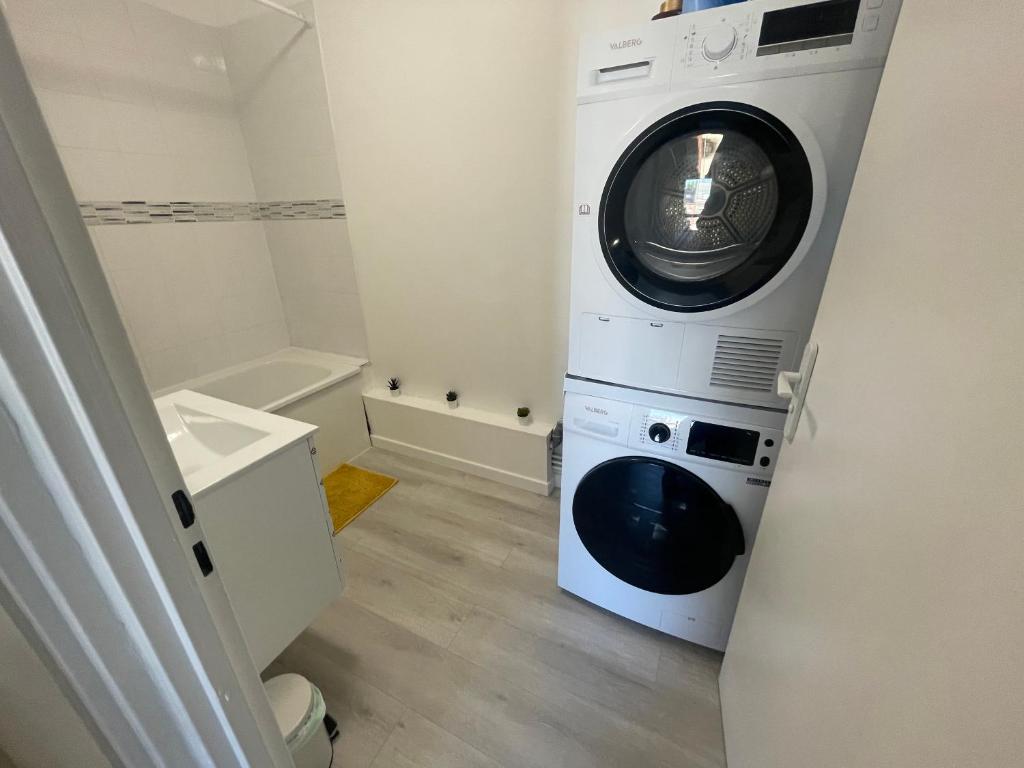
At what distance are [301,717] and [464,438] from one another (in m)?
1.38

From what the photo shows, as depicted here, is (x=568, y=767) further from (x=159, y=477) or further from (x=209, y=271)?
(x=209, y=271)

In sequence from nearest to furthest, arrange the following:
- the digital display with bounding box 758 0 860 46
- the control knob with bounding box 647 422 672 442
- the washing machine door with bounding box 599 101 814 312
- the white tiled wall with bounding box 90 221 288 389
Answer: the digital display with bounding box 758 0 860 46
the washing machine door with bounding box 599 101 814 312
the control knob with bounding box 647 422 672 442
the white tiled wall with bounding box 90 221 288 389

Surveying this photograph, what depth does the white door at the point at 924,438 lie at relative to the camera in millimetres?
345

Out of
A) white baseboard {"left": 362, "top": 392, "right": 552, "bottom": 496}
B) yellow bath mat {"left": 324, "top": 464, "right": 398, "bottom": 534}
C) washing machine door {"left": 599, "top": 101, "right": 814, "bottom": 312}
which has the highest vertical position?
washing machine door {"left": 599, "top": 101, "right": 814, "bottom": 312}

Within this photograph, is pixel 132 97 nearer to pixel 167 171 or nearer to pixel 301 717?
pixel 167 171

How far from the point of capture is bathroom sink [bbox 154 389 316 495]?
975 mm

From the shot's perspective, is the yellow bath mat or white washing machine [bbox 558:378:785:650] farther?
the yellow bath mat

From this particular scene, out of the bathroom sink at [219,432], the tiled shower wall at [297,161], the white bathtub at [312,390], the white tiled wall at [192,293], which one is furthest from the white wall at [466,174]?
the bathroom sink at [219,432]

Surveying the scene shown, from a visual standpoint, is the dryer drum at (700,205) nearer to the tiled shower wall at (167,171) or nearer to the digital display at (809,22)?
the digital display at (809,22)

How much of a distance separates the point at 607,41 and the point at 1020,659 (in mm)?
1113

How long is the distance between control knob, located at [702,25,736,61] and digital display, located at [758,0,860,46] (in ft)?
0.17

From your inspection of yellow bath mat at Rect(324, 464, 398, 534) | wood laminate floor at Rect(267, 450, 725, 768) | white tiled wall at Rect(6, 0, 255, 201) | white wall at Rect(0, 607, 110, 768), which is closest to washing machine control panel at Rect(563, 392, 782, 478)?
wood laminate floor at Rect(267, 450, 725, 768)

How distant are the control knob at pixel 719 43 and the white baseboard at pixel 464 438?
1.51 metres

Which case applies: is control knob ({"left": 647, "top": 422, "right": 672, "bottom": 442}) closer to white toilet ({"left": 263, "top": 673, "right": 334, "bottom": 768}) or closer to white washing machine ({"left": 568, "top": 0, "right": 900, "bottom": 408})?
white washing machine ({"left": 568, "top": 0, "right": 900, "bottom": 408})
